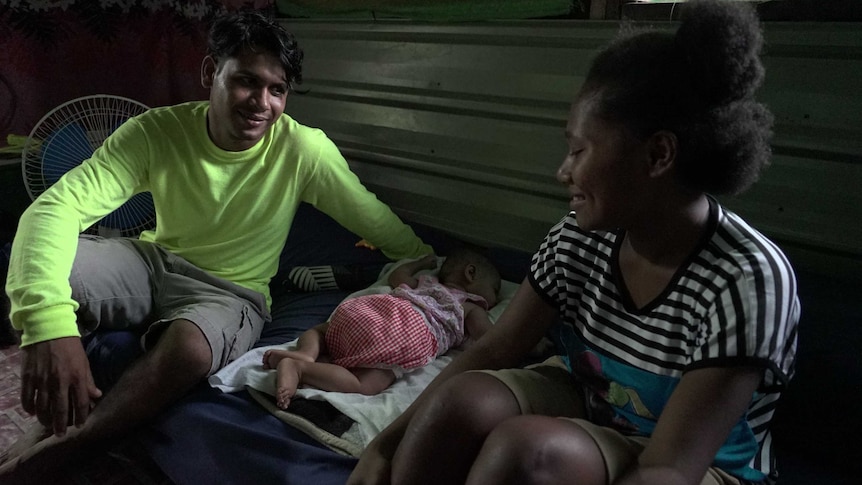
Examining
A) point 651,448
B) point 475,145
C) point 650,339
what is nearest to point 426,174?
point 475,145

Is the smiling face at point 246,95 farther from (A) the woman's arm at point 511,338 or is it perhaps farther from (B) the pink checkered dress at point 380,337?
(A) the woman's arm at point 511,338

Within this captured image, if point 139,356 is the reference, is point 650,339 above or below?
above

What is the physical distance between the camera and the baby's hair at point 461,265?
2.12 metres

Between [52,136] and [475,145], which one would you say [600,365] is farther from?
[52,136]

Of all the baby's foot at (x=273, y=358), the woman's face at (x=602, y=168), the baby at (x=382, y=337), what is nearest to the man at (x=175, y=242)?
the baby's foot at (x=273, y=358)

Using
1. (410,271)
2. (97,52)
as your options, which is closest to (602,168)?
(410,271)

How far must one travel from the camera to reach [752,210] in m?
1.94

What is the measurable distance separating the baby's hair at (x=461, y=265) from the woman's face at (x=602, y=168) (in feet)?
3.47

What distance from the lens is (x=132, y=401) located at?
63.2 inches

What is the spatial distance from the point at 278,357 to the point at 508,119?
126 cm

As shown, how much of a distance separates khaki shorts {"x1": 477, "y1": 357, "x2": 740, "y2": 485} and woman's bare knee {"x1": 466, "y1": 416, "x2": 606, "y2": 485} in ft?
0.10

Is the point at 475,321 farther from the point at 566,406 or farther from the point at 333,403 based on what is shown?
the point at 566,406

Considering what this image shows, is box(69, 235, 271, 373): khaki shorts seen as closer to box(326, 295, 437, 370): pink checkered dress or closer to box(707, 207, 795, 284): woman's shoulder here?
box(326, 295, 437, 370): pink checkered dress

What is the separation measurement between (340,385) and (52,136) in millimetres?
1775
